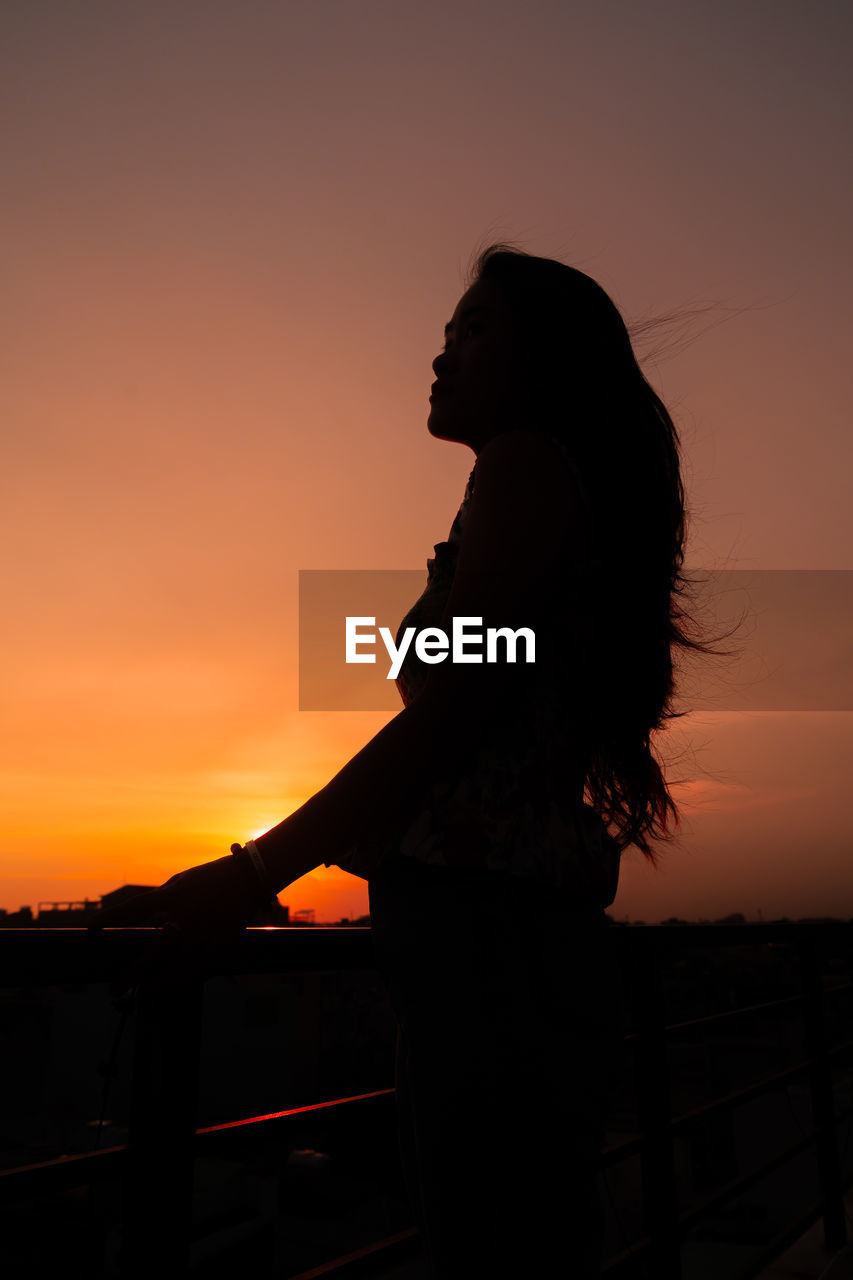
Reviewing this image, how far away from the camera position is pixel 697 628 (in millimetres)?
1062

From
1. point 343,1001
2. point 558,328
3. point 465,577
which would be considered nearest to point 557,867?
point 465,577

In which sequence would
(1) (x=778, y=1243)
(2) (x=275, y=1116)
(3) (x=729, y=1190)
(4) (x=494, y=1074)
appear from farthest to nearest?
(1) (x=778, y=1243) < (3) (x=729, y=1190) < (2) (x=275, y=1116) < (4) (x=494, y=1074)

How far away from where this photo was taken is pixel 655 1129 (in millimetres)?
1903

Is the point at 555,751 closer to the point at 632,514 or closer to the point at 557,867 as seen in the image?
the point at 557,867

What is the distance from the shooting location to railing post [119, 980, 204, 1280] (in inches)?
35.7

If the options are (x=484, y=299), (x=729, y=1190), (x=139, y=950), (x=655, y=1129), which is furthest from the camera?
(x=729, y=1190)

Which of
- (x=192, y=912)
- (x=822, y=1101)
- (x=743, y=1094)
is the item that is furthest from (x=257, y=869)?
(x=822, y=1101)

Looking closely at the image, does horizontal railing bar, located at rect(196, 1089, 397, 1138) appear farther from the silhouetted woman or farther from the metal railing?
the silhouetted woman

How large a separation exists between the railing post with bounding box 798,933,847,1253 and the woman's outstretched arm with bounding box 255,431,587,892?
250 centimetres

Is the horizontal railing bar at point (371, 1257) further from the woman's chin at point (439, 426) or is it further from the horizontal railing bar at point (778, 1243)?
the horizontal railing bar at point (778, 1243)

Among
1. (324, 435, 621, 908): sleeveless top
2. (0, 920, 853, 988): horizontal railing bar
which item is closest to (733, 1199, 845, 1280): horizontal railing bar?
(0, 920, 853, 988): horizontal railing bar

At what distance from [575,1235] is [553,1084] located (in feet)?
0.46

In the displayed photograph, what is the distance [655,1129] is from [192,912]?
1757 millimetres

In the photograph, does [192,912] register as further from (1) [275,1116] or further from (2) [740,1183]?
(2) [740,1183]
